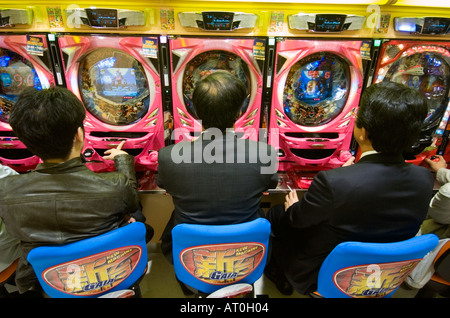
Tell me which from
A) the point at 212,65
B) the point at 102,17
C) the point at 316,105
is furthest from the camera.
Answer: the point at 316,105

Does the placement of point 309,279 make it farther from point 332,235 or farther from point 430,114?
point 430,114

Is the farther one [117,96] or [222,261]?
[117,96]

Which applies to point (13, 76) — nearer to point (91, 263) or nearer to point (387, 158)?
point (91, 263)

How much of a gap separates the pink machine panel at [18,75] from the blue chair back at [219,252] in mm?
1590

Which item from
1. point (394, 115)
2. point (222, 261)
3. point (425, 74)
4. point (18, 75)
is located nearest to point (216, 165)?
point (222, 261)

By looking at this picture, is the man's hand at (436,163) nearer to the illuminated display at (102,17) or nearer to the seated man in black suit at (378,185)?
the seated man in black suit at (378,185)

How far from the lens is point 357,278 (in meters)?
1.29

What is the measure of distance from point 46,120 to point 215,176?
0.75 meters

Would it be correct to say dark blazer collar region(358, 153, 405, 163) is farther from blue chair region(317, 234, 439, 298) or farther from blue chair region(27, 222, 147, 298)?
blue chair region(27, 222, 147, 298)

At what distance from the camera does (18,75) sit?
6.54ft

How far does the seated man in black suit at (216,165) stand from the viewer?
1275 mm

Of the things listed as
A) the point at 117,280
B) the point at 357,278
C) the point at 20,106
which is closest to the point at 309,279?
the point at 357,278

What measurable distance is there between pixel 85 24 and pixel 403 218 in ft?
7.24

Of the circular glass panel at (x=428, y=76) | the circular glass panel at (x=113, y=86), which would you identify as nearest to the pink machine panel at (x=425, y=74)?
the circular glass panel at (x=428, y=76)
